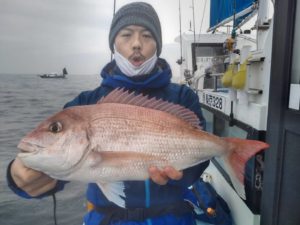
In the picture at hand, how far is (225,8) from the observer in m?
6.53

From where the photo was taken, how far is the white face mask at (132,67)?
7.13ft

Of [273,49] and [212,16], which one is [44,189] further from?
[212,16]

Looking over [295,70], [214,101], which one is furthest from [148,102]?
[214,101]

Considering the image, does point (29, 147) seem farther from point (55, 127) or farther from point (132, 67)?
point (132, 67)

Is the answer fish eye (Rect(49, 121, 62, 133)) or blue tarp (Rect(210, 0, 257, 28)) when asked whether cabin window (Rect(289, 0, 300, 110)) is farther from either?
blue tarp (Rect(210, 0, 257, 28))

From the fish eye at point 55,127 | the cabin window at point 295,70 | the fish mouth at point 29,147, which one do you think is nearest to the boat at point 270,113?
the cabin window at point 295,70

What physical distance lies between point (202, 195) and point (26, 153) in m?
2.60

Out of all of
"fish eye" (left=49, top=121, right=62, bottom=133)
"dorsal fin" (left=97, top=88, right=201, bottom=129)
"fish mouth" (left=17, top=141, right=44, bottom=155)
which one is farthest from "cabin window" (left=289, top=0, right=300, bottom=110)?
"fish mouth" (left=17, top=141, right=44, bottom=155)

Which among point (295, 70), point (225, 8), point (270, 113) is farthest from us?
point (225, 8)

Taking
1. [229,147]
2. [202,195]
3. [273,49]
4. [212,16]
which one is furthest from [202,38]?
[229,147]

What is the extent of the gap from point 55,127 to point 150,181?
0.72 meters

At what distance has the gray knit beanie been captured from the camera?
2223 millimetres

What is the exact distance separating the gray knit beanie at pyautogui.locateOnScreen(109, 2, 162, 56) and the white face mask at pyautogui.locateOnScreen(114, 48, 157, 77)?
193 millimetres

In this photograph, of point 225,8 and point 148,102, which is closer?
point 148,102
